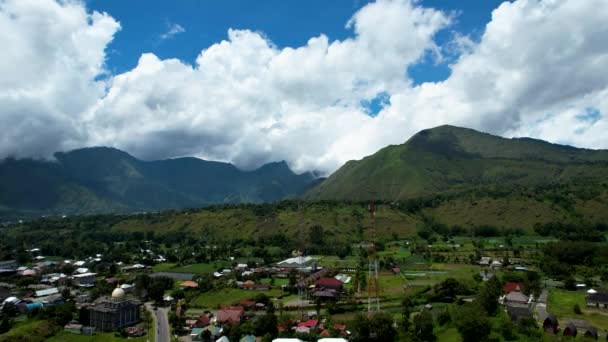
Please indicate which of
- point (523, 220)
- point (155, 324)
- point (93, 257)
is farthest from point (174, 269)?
point (523, 220)

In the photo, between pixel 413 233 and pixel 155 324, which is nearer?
pixel 155 324

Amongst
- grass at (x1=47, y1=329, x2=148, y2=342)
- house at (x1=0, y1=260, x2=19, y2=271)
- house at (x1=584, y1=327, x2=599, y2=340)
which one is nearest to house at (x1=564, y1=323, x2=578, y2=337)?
house at (x1=584, y1=327, x2=599, y2=340)

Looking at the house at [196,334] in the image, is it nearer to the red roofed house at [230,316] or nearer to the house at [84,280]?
the red roofed house at [230,316]

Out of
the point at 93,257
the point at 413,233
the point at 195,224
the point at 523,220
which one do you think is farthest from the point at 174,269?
the point at 523,220

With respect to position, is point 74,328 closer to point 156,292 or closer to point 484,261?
point 156,292

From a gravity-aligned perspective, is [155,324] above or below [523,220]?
below

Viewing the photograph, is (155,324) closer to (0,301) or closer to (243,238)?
(0,301)

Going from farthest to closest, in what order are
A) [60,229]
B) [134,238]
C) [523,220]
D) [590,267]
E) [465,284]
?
[60,229]
[134,238]
[523,220]
[590,267]
[465,284]

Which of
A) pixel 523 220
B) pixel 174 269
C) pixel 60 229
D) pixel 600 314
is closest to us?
pixel 600 314

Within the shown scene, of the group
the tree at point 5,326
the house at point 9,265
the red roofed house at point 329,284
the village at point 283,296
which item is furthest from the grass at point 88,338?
the house at point 9,265
